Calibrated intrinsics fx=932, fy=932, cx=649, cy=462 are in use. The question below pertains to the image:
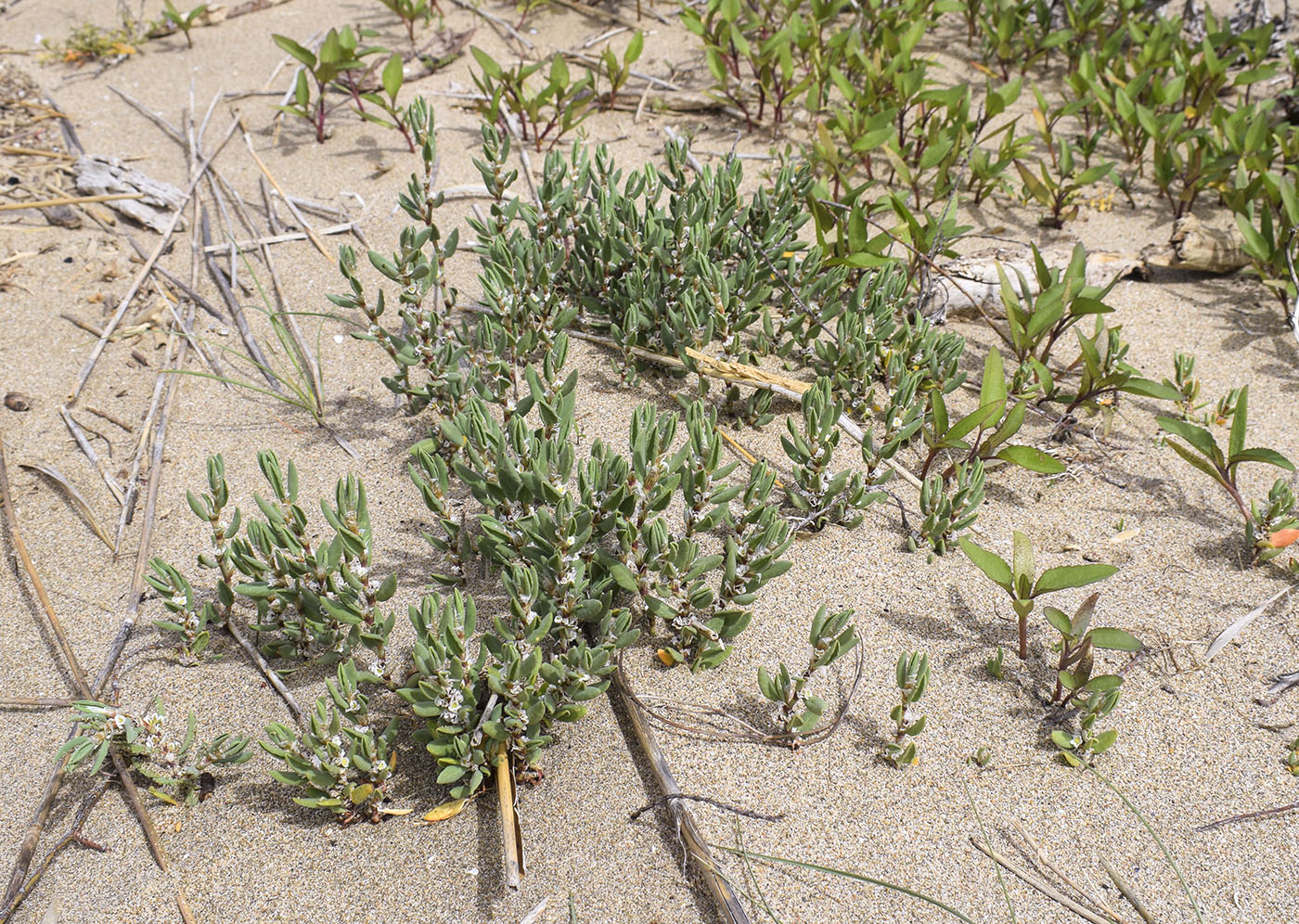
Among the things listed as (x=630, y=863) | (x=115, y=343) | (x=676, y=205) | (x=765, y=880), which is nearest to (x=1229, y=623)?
(x=765, y=880)

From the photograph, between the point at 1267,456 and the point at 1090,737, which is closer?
the point at 1090,737

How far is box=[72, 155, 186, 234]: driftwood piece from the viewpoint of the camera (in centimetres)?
428

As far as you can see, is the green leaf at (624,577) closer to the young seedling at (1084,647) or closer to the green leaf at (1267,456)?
the young seedling at (1084,647)

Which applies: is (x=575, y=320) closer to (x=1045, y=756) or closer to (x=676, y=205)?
(x=676, y=205)

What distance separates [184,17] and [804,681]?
576cm

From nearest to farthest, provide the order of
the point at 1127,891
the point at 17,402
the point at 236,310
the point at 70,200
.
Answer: the point at 1127,891
the point at 17,402
the point at 236,310
the point at 70,200

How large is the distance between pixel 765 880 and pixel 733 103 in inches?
164

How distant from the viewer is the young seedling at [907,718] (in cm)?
231

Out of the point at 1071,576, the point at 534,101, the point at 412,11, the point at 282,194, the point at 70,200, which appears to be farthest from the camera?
the point at 412,11

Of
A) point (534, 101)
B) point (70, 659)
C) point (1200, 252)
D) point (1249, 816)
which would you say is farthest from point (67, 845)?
point (1200, 252)

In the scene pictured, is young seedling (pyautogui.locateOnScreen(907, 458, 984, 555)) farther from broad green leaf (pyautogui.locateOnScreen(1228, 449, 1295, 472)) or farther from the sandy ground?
broad green leaf (pyautogui.locateOnScreen(1228, 449, 1295, 472))

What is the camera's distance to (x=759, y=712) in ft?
8.14

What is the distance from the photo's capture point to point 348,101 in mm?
5258

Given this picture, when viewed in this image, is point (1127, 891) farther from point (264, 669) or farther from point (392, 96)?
point (392, 96)
